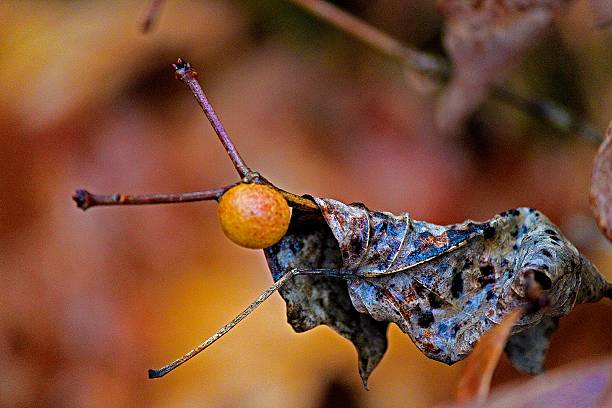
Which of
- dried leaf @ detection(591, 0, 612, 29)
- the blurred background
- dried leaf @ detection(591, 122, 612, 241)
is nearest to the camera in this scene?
dried leaf @ detection(591, 122, 612, 241)

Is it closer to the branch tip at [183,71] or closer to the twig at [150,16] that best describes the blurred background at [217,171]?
the twig at [150,16]

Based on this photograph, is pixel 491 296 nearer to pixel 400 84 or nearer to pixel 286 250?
pixel 286 250

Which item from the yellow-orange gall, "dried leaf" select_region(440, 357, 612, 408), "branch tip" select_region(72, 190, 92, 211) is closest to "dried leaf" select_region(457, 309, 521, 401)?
"dried leaf" select_region(440, 357, 612, 408)

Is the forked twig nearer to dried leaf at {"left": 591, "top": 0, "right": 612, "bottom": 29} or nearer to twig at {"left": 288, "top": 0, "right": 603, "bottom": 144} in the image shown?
dried leaf at {"left": 591, "top": 0, "right": 612, "bottom": 29}

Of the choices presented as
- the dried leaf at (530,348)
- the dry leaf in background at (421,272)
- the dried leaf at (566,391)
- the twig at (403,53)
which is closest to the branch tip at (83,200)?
the dry leaf in background at (421,272)

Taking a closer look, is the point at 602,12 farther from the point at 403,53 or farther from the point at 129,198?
the point at 129,198

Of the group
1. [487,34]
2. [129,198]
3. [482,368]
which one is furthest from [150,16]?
[482,368]

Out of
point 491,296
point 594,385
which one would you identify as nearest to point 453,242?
point 491,296
